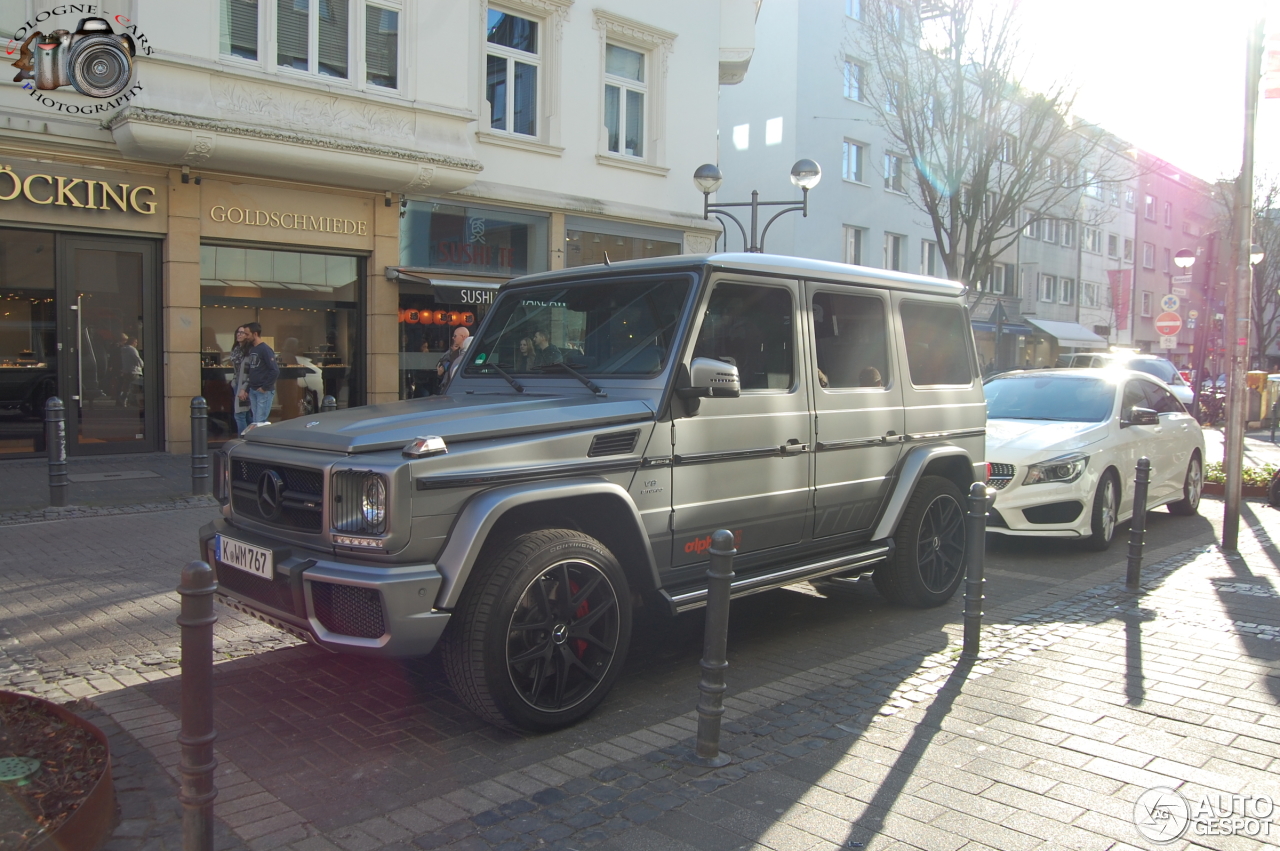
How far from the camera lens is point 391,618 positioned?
11.8 ft

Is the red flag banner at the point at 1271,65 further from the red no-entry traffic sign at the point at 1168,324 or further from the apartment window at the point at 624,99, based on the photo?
the apartment window at the point at 624,99

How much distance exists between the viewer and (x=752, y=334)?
16.7 feet

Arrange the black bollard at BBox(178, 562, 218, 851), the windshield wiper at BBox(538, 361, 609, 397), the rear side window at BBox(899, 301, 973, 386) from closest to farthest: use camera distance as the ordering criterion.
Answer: the black bollard at BBox(178, 562, 218, 851) < the windshield wiper at BBox(538, 361, 609, 397) < the rear side window at BBox(899, 301, 973, 386)

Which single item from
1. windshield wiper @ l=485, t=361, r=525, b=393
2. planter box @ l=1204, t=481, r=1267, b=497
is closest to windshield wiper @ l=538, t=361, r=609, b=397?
windshield wiper @ l=485, t=361, r=525, b=393

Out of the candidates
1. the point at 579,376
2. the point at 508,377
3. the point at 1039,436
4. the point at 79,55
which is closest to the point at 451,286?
the point at 79,55

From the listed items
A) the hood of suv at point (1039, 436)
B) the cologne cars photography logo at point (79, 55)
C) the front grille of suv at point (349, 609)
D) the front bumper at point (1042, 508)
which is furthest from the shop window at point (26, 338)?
the front bumper at point (1042, 508)

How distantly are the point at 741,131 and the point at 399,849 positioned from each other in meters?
30.0

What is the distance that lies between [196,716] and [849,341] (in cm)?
407

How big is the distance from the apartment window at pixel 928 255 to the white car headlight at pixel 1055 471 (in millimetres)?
26151

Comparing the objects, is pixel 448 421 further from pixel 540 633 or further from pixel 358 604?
pixel 540 633

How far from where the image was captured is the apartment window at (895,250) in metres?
32.3

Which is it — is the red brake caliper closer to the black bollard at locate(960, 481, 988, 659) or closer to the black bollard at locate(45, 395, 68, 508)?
the black bollard at locate(960, 481, 988, 659)

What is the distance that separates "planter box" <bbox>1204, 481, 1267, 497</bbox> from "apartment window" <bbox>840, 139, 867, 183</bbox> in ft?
63.8

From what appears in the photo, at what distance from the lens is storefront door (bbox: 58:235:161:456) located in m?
12.8
